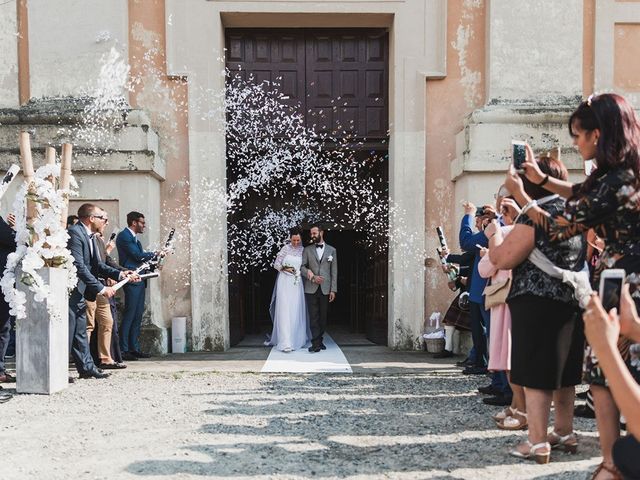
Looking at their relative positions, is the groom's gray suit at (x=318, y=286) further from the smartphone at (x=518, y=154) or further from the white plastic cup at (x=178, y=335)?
the smartphone at (x=518, y=154)

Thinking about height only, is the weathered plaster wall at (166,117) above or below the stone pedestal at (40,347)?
above

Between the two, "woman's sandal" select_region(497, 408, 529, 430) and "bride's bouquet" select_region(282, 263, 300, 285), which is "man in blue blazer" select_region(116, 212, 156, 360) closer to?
"bride's bouquet" select_region(282, 263, 300, 285)

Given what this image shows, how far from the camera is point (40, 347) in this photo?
604cm

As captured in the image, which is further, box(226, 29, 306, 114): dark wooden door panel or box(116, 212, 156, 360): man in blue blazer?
box(226, 29, 306, 114): dark wooden door panel

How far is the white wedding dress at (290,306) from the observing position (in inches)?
382

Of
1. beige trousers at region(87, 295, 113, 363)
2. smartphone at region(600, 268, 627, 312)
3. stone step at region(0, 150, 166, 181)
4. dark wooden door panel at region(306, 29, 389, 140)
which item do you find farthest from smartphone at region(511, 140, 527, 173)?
dark wooden door panel at region(306, 29, 389, 140)

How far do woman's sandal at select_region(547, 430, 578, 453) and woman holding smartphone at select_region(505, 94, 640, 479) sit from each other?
904 millimetres

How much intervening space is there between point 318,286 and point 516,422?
5217 mm

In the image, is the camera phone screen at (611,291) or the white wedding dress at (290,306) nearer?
the camera phone screen at (611,291)

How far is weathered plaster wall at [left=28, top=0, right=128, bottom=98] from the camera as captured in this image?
9109 millimetres

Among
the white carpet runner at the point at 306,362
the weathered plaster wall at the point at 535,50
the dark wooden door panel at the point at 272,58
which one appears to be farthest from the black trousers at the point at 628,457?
the dark wooden door panel at the point at 272,58

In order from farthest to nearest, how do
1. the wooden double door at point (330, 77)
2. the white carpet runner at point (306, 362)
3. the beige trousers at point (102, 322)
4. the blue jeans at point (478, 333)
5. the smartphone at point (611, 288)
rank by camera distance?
the wooden double door at point (330, 77), the white carpet runner at point (306, 362), the beige trousers at point (102, 322), the blue jeans at point (478, 333), the smartphone at point (611, 288)

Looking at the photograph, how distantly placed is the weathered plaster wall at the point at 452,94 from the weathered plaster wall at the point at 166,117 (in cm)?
364

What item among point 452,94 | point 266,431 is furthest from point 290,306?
point 266,431
